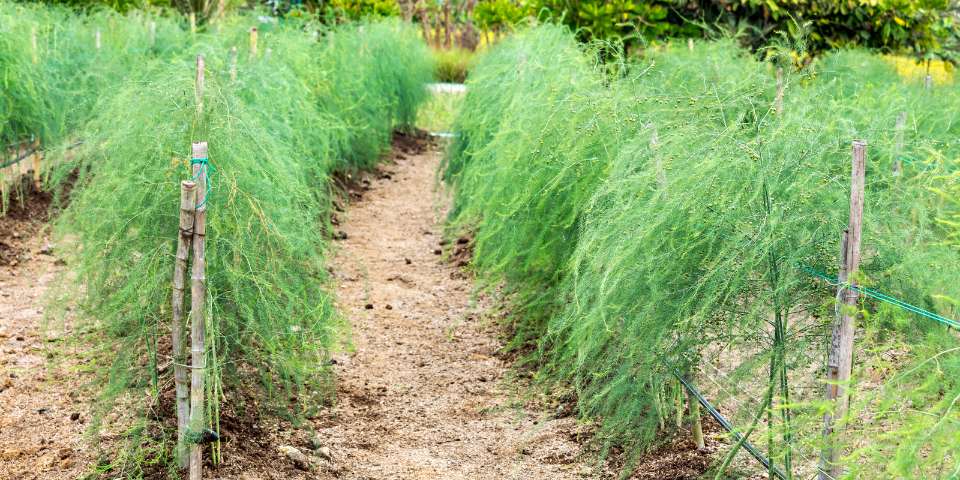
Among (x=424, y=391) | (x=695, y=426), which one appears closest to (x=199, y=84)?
(x=424, y=391)

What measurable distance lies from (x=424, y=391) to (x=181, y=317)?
172cm

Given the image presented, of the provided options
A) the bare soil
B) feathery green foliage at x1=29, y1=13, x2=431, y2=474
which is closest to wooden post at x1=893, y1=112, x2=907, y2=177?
the bare soil

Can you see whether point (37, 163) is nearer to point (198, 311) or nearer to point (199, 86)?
point (199, 86)

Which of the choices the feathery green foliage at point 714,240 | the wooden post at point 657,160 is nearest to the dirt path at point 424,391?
the feathery green foliage at point 714,240

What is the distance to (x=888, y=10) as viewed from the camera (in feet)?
31.2

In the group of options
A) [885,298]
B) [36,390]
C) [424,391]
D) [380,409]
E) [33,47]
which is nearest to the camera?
[885,298]

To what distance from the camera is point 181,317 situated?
12.9 feet

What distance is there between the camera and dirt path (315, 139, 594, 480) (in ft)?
14.9

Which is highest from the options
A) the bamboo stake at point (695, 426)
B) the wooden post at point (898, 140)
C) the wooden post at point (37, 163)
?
the wooden post at point (898, 140)

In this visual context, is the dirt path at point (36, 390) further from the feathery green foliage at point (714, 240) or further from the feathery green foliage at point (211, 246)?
the feathery green foliage at point (714, 240)

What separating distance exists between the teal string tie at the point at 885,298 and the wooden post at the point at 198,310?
193cm

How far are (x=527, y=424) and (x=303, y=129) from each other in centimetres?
276

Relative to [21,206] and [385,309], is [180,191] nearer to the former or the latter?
[385,309]

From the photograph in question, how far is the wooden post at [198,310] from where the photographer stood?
148 inches
